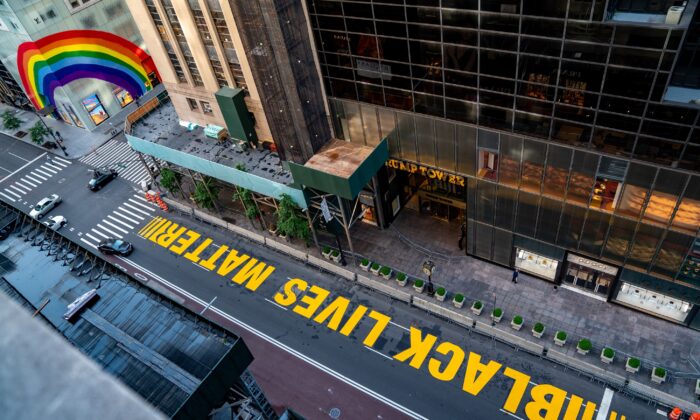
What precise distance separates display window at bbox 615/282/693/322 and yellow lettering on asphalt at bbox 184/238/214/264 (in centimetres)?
3896

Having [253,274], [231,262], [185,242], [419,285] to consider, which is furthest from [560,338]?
[185,242]

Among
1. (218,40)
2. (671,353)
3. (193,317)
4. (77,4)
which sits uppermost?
(77,4)

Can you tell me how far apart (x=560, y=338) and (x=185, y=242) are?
1482 inches

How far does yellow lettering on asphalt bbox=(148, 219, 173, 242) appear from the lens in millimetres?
54969

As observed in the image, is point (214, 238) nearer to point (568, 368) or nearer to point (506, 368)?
point (506, 368)

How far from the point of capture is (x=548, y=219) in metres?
39.3

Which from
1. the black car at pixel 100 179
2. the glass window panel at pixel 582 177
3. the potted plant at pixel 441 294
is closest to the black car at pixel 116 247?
the black car at pixel 100 179

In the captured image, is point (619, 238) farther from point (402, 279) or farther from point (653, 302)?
point (402, 279)

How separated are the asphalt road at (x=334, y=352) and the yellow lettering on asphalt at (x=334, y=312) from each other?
52 centimetres

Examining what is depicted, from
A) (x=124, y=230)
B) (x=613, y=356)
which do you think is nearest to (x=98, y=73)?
(x=124, y=230)

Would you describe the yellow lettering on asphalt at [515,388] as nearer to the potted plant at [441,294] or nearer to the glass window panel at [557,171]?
the potted plant at [441,294]

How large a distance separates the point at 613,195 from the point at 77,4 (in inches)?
2694

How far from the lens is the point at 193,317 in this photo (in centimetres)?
Answer: 2941

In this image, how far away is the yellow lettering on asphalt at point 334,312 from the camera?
43531 millimetres
